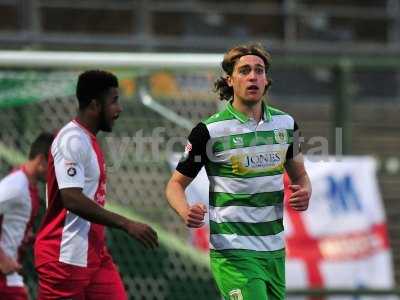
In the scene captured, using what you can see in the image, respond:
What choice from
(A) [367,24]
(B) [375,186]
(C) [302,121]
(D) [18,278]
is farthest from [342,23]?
(D) [18,278]

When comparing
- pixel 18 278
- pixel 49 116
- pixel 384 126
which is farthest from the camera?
pixel 384 126

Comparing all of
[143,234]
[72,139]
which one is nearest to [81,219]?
[72,139]

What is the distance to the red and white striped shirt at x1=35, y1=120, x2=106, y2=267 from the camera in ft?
22.3

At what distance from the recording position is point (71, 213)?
688 cm

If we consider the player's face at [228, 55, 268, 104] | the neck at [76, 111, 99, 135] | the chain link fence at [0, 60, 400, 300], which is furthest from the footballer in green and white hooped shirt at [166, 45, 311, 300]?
the chain link fence at [0, 60, 400, 300]

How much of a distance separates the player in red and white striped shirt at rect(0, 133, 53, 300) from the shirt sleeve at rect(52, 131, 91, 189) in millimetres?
1145

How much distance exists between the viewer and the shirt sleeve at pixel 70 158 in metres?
6.67

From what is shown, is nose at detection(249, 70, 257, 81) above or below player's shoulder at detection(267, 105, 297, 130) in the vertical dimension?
above

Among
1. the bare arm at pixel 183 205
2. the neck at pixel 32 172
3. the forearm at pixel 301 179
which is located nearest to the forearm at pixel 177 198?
the bare arm at pixel 183 205

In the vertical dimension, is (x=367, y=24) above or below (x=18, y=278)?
above

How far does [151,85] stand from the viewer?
9.59 metres

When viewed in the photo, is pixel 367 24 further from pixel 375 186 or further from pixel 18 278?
pixel 18 278

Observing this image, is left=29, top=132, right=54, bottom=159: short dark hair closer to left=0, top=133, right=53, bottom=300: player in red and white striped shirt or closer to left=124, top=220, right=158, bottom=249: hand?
left=0, top=133, right=53, bottom=300: player in red and white striped shirt

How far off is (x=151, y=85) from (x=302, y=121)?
288 cm
